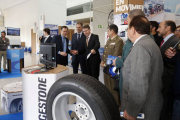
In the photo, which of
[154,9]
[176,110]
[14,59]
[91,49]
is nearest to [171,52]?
[176,110]

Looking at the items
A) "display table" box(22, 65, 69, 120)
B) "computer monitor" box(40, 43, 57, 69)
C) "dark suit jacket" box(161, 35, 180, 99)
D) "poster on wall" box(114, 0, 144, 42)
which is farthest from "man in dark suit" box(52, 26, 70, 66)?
"dark suit jacket" box(161, 35, 180, 99)

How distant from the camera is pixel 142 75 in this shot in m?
1.12

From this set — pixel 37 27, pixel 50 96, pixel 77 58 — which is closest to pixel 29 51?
pixel 37 27

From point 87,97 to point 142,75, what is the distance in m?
0.43

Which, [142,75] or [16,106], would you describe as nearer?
[142,75]

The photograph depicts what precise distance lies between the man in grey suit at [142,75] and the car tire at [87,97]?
0.18 m

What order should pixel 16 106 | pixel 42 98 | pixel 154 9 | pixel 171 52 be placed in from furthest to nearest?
pixel 154 9 → pixel 16 106 → pixel 42 98 → pixel 171 52

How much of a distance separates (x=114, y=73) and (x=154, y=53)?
0.90 m

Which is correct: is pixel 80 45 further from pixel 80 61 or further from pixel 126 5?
pixel 126 5

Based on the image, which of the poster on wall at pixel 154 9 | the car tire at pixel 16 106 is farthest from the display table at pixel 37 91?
the poster on wall at pixel 154 9

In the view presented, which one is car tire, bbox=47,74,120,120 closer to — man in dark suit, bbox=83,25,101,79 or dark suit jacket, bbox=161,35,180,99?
dark suit jacket, bbox=161,35,180,99

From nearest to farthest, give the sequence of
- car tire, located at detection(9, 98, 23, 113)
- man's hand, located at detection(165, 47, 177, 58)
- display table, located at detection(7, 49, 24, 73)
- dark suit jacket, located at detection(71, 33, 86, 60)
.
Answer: man's hand, located at detection(165, 47, 177, 58)
car tire, located at detection(9, 98, 23, 113)
dark suit jacket, located at detection(71, 33, 86, 60)
display table, located at detection(7, 49, 24, 73)

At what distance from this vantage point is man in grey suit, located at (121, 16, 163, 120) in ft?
3.71

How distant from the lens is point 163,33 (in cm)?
222
